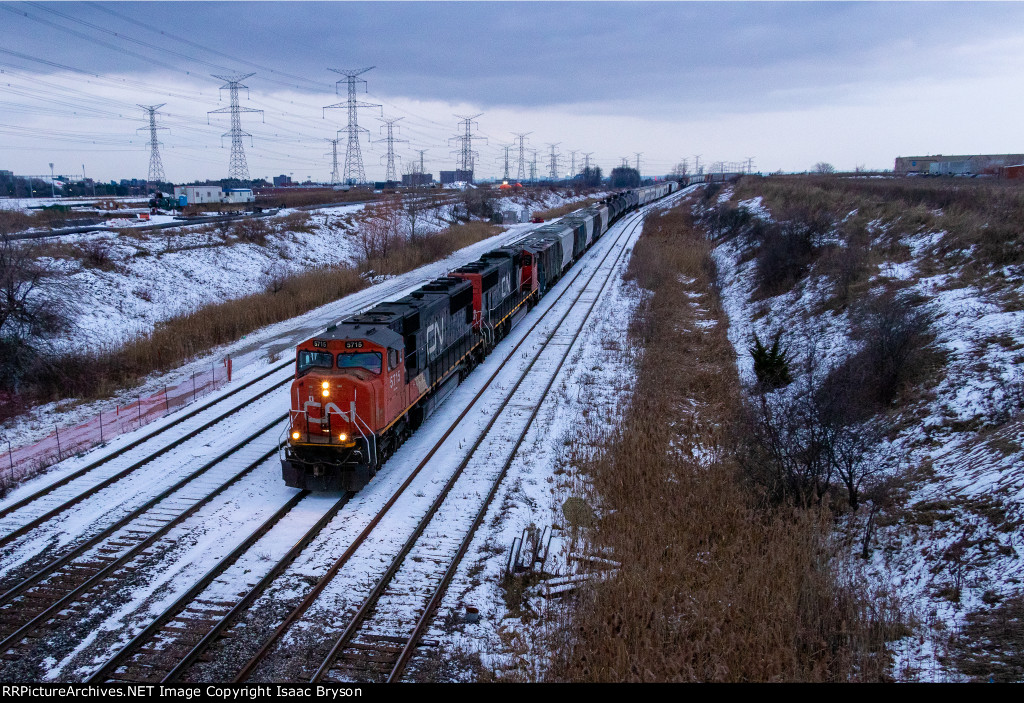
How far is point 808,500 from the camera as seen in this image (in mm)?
12984

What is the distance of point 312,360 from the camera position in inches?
583

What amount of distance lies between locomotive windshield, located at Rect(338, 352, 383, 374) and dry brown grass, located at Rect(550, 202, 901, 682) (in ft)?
18.6

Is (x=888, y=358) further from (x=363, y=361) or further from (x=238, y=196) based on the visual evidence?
(x=238, y=196)

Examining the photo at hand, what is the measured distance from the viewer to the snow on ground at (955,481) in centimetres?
925

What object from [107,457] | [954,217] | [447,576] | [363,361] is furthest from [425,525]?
[954,217]

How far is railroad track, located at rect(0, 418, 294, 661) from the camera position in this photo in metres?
10.1

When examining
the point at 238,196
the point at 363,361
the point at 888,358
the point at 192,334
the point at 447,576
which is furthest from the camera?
the point at 238,196

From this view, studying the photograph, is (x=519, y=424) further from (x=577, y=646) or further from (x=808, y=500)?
(x=577, y=646)

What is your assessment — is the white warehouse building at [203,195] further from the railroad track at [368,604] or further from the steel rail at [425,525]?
the railroad track at [368,604]

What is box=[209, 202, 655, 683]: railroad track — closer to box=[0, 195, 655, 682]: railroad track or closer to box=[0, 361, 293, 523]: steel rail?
box=[0, 195, 655, 682]: railroad track

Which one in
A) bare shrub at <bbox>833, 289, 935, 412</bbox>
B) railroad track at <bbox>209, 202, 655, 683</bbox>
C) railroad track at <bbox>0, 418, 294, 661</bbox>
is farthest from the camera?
bare shrub at <bbox>833, 289, 935, 412</bbox>

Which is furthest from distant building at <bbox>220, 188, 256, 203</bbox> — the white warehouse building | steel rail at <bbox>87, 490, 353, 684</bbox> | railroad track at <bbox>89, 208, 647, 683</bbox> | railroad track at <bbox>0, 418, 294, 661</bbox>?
railroad track at <bbox>89, 208, 647, 683</bbox>

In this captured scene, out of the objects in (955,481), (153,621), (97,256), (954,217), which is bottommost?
(153,621)

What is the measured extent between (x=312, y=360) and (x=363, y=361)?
1265 mm
